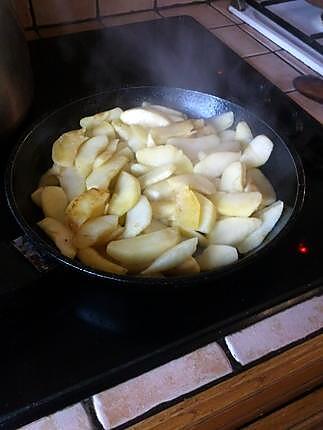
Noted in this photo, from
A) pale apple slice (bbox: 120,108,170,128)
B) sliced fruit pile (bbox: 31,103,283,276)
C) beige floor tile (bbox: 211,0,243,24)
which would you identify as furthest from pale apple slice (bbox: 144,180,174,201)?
beige floor tile (bbox: 211,0,243,24)

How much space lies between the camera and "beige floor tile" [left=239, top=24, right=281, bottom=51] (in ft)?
2.82

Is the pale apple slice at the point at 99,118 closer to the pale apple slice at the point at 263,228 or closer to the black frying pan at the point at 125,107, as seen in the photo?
the black frying pan at the point at 125,107

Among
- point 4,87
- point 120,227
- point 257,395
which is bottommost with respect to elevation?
point 257,395

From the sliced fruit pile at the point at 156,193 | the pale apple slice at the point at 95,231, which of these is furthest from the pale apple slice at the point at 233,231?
the pale apple slice at the point at 95,231

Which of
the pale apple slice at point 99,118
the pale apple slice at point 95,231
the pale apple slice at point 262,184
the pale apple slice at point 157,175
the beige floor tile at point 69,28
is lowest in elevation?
the pale apple slice at point 262,184

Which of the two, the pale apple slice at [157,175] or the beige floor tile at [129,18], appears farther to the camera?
the beige floor tile at [129,18]

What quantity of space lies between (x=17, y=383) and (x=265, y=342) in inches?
8.5

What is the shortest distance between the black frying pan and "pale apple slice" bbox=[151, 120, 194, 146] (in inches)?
2.7

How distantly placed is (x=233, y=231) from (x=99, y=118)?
232mm

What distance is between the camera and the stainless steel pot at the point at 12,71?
0.56m

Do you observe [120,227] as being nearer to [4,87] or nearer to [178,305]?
[178,305]

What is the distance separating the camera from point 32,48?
0.82m

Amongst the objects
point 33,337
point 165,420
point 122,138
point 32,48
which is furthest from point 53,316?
point 32,48

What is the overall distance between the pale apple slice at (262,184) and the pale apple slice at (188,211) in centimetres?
9
